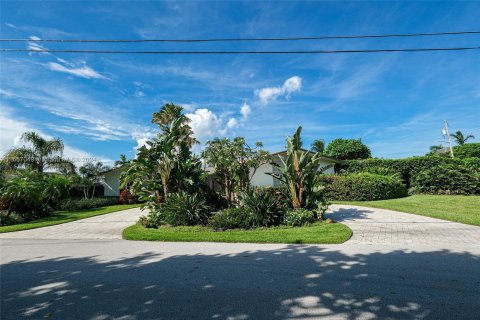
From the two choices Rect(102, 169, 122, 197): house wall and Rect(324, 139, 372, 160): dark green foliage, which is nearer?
Rect(102, 169, 122, 197): house wall

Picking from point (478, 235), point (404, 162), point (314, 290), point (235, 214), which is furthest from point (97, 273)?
point (404, 162)

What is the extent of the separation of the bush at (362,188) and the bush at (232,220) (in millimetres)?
9441

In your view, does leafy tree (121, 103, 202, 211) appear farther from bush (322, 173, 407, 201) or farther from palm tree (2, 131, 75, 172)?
palm tree (2, 131, 75, 172)

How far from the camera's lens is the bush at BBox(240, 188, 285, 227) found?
9.71m

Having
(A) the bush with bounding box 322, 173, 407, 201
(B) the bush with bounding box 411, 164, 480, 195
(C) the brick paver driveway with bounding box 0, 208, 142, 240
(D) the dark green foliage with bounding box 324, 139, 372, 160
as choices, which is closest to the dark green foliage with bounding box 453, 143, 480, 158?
(D) the dark green foliage with bounding box 324, 139, 372, 160

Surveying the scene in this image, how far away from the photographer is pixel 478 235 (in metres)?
7.19

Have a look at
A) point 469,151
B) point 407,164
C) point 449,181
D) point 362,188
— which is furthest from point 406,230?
point 469,151

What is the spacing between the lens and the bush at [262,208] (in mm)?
9711

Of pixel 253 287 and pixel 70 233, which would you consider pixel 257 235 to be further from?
pixel 70 233

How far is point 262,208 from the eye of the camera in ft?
32.6

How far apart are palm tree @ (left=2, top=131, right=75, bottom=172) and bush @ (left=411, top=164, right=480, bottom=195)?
28.7m

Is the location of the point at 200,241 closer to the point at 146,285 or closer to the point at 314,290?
the point at 146,285

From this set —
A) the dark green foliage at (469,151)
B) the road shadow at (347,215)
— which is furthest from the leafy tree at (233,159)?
the dark green foliage at (469,151)

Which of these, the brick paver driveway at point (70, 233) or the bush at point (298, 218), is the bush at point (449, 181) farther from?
the brick paver driveway at point (70, 233)
